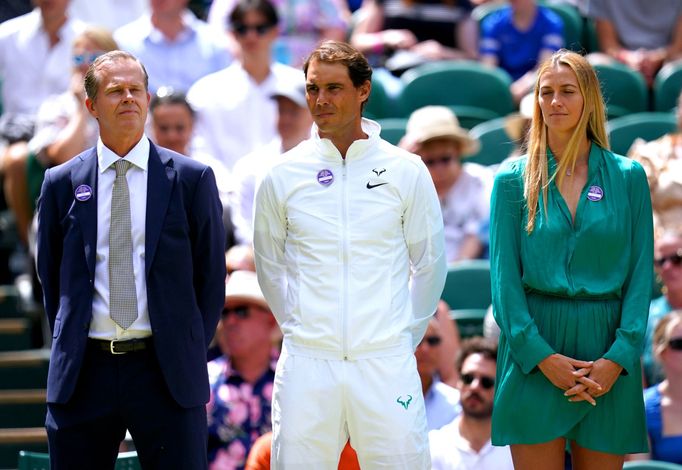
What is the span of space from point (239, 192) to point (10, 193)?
5.51ft

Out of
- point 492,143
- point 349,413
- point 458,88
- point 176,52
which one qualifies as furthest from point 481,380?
point 176,52

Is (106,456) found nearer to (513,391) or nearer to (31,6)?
(513,391)

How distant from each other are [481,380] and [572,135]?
177 centimetres

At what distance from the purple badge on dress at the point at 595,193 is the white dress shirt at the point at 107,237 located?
1.53 m

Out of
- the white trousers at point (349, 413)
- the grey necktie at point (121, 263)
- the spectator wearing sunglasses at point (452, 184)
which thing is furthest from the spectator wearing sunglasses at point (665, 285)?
Answer: the grey necktie at point (121, 263)

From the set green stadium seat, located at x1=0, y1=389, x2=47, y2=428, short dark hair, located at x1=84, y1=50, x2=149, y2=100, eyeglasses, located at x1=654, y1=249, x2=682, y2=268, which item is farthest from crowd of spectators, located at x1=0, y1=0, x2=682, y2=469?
Answer: green stadium seat, located at x1=0, y1=389, x2=47, y2=428

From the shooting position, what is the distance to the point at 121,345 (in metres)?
4.68

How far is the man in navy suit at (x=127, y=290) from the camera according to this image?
4.67 metres

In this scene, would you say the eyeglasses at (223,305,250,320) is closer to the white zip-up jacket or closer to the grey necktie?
the white zip-up jacket

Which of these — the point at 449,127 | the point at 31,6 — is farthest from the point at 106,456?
the point at 31,6

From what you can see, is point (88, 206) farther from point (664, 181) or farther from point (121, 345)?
point (664, 181)

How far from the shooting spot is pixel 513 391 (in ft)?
15.7

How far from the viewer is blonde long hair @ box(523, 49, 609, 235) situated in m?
4.82

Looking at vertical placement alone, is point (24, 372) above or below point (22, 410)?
above
